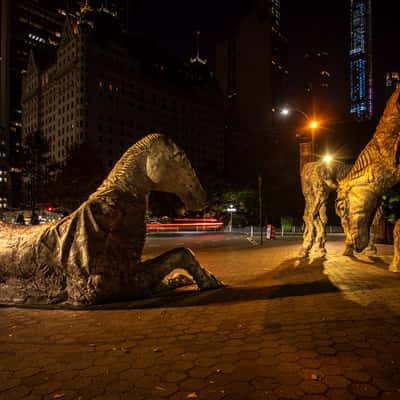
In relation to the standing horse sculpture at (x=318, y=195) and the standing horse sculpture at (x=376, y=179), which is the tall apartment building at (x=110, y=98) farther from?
the standing horse sculpture at (x=376, y=179)

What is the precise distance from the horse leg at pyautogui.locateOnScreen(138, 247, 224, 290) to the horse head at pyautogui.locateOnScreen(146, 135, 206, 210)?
78cm

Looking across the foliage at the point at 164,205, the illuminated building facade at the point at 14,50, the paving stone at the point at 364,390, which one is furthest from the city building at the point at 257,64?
the paving stone at the point at 364,390

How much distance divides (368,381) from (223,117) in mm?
112217

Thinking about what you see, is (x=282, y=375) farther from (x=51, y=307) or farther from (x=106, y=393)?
(x=51, y=307)

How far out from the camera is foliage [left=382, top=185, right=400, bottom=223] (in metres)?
8.00

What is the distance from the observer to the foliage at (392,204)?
8.00 metres

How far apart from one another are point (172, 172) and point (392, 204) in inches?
205

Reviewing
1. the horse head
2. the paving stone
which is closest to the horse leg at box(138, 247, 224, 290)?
the horse head

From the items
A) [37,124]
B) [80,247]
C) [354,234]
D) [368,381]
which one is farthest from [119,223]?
[37,124]

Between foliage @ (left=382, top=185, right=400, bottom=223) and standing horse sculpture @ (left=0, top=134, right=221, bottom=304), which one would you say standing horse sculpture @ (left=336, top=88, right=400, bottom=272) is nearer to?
foliage @ (left=382, top=185, right=400, bottom=223)

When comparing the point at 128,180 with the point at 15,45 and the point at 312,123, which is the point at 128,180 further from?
the point at 15,45

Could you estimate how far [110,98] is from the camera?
8344 centimetres

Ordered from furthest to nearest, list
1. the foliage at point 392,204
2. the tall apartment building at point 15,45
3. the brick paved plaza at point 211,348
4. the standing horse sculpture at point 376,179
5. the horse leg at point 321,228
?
1. the tall apartment building at point 15,45
2. the horse leg at point 321,228
3. the foliage at point 392,204
4. the standing horse sculpture at point 376,179
5. the brick paved plaza at point 211,348

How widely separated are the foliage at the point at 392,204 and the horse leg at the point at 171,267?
456cm
